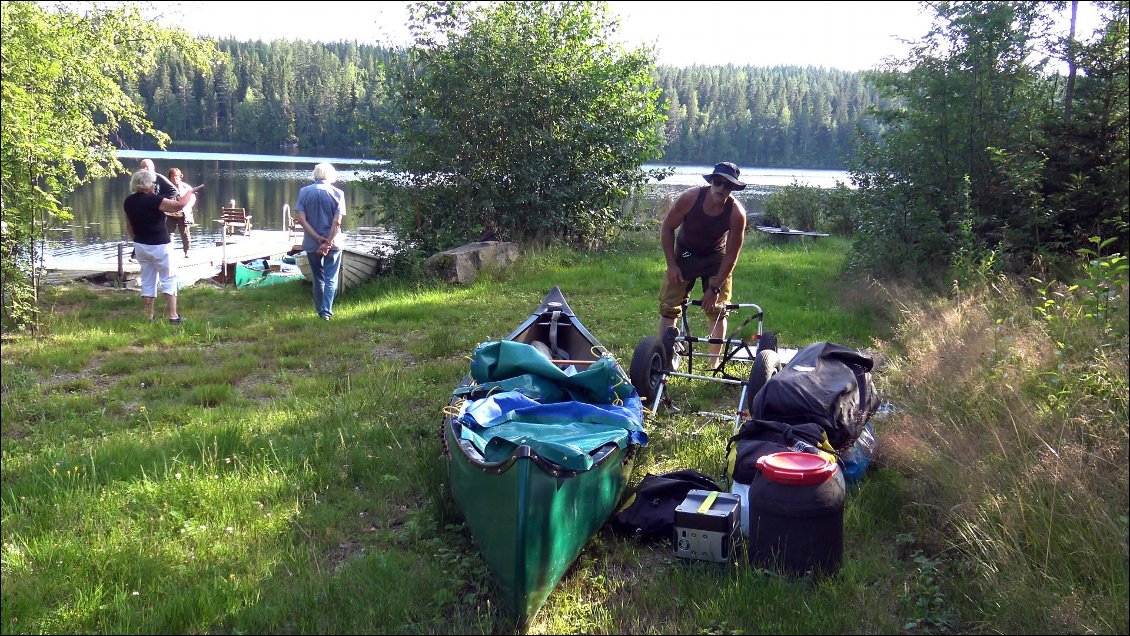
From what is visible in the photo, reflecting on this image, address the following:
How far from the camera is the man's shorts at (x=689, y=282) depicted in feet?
23.2

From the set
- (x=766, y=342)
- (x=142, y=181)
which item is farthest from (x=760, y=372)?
(x=142, y=181)

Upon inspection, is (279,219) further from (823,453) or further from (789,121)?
(789,121)

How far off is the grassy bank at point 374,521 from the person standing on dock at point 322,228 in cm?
241

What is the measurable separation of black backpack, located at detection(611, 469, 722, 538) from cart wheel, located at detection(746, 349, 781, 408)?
123 centimetres

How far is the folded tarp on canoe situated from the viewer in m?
4.06

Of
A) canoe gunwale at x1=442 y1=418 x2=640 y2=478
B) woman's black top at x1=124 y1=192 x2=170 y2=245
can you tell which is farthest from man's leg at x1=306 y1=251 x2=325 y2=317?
canoe gunwale at x1=442 y1=418 x2=640 y2=478

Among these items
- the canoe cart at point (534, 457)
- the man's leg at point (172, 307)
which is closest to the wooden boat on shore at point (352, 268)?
the man's leg at point (172, 307)

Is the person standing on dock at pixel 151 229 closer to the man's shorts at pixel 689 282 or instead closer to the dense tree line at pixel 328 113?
the man's shorts at pixel 689 282

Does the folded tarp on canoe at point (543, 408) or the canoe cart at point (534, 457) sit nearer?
the canoe cart at point (534, 457)

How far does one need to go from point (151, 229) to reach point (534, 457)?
23.4ft

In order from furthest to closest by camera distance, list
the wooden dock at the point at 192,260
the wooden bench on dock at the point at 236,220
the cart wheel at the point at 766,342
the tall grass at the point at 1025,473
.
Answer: the wooden bench on dock at the point at 236,220
the wooden dock at the point at 192,260
the cart wheel at the point at 766,342
the tall grass at the point at 1025,473

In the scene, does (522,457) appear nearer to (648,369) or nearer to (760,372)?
(648,369)

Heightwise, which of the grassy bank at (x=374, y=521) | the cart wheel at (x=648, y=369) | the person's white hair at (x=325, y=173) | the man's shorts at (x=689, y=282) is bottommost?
the grassy bank at (x=374, y=521)

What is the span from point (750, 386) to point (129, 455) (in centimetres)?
393
